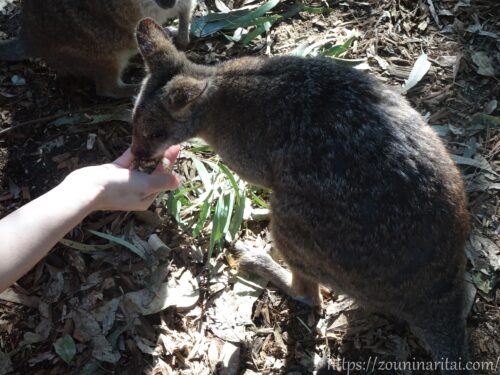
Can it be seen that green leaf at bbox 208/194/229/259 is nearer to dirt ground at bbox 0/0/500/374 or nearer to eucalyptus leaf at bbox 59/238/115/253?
dirt ground at bbox 0/0/500/374

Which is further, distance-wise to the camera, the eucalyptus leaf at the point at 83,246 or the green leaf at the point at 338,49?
the green leaf at the point at 338,49

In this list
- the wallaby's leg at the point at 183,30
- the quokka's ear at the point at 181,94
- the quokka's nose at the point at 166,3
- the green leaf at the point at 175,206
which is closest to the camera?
the quokka's ear at the point at 181,94

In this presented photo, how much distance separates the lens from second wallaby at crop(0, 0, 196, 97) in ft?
15.6

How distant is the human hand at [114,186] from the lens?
344 cm

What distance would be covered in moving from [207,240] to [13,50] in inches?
95.7

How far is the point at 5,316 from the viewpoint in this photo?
159 inches

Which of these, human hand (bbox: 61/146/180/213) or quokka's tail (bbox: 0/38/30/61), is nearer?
human hand (bbox: 61/146/180/213)

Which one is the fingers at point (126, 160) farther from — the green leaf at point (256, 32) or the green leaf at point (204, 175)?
the green leaf at point (256, 32)

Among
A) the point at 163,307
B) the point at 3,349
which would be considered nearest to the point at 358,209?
the point at 163,307

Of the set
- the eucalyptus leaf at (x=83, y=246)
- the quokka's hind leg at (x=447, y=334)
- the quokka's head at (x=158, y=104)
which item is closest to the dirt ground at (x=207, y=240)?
the eucalyptus leaf at (x=83, y=246)

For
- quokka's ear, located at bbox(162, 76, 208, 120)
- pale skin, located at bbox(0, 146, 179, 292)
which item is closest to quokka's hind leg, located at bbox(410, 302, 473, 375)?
pale skin, located at bbox(0, 146, 179, 292)

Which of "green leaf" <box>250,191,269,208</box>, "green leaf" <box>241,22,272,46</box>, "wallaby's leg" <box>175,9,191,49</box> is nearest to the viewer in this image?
"green leaf" <box>250,191,269,208</box>

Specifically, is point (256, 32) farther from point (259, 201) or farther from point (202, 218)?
point (202, 218)

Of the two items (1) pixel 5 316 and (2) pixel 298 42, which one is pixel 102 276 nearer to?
(1) pixel 5 316
